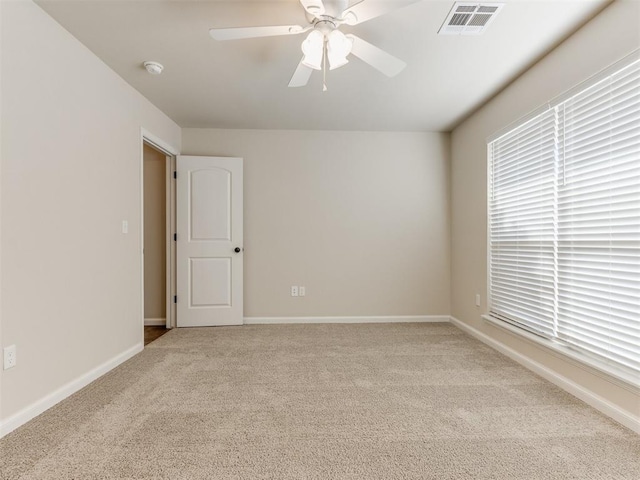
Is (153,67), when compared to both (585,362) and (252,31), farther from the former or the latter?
(585,362)

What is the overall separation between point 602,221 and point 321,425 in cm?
200

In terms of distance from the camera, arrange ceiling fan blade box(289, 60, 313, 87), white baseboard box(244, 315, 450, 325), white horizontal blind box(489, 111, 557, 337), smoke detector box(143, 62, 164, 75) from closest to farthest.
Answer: ceiling fan blade box(289, 60, 313, 87), white horizontal blind box(489, 111, 557, 337), smoke detector box(143, 62, 164, 75), white baseboard box(244, 315, 450, 325)

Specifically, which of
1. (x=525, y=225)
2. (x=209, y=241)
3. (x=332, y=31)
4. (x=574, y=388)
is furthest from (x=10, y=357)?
(x=525, y=225)

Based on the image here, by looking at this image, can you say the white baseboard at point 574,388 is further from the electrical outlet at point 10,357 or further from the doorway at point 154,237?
the doorway at point 154,237

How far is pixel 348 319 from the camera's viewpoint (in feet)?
13.3

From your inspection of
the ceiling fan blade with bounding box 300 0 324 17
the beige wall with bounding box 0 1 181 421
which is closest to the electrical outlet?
the beige wall with bounding box 0 1 181 421

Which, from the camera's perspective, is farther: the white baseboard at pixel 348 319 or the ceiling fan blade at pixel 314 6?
the white baseboard at pixel 348 319

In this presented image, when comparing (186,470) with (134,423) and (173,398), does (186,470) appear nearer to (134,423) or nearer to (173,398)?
(134,423)

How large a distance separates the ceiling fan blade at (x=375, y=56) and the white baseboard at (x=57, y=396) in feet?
8.99

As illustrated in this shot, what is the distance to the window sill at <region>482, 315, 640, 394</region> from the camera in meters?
Answer: 1.74

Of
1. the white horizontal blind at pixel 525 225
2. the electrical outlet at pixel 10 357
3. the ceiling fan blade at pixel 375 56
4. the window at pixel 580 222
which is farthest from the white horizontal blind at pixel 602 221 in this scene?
the electrical outlet at pixel 10 357

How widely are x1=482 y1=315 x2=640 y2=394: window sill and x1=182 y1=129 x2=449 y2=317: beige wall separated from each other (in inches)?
60.2

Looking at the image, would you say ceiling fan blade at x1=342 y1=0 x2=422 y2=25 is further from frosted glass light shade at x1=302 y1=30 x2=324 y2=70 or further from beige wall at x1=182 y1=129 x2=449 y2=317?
beige wall at x1=182 y1=129 x2=449 y2=317

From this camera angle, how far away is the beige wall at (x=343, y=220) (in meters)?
4.04
